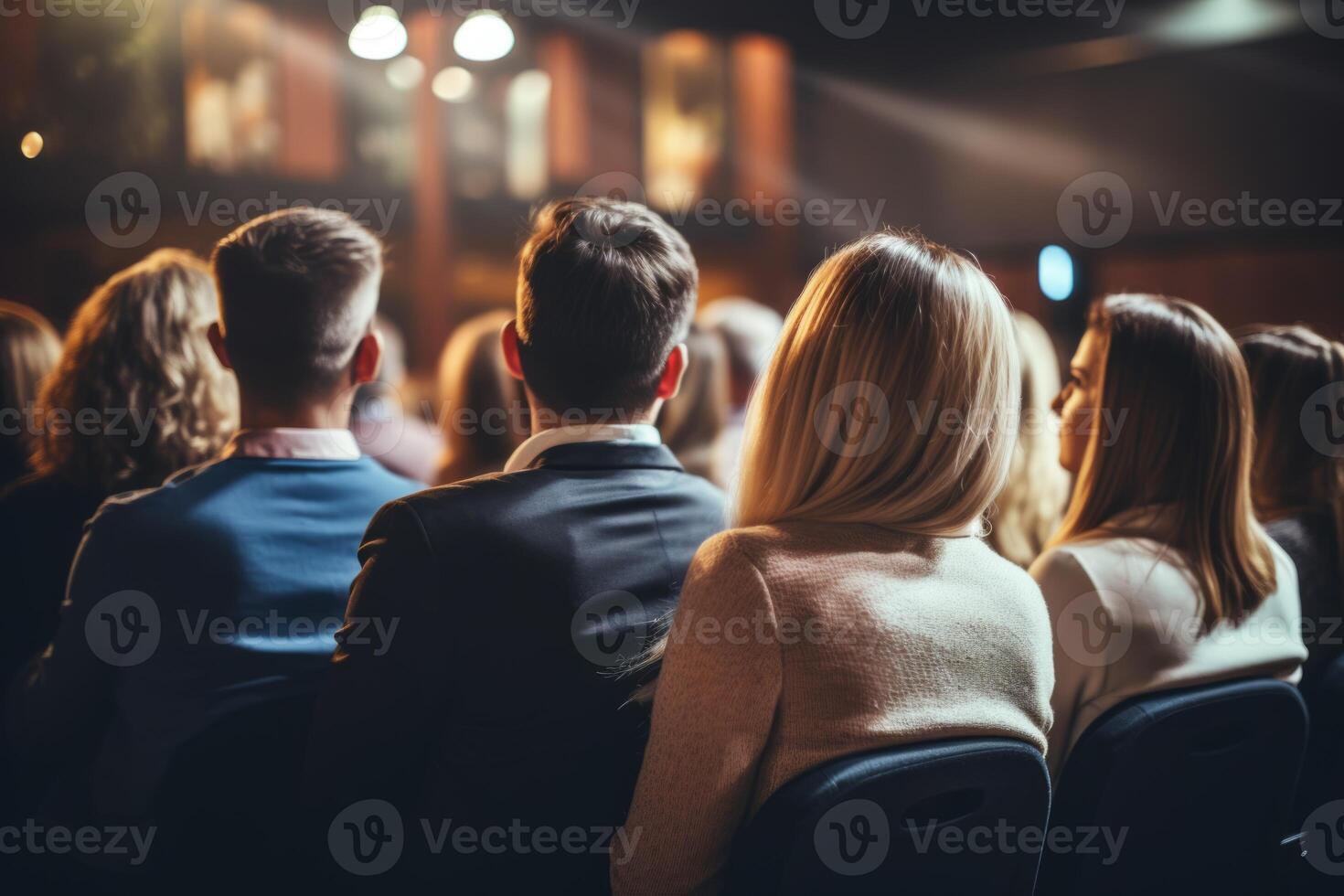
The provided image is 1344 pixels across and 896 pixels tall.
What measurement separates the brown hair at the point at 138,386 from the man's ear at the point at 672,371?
2.82 feet

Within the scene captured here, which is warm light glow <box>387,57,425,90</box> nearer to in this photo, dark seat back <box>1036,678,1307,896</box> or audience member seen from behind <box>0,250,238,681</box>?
audience member seen from behind <box>0,250,238,681</box>

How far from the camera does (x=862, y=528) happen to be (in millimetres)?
1042

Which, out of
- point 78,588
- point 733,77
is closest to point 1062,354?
point 78,588

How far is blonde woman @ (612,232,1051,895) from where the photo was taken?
3.12 ft

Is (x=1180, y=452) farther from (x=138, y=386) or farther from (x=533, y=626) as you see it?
(x=138, y=386)

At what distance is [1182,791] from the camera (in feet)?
3.94

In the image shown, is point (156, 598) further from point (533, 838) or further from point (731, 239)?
point (731, 239)

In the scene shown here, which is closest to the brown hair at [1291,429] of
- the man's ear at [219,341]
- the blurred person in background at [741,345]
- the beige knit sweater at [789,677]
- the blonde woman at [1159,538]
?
the blonde woman at [1159,538]

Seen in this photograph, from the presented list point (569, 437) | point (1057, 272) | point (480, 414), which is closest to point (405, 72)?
point (480, 414)

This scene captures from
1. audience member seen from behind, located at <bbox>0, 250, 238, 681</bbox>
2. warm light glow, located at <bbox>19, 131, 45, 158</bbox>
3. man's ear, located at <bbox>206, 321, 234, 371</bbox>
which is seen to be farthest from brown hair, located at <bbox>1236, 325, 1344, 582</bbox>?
warm light glow, located at <bbox>19, 131, 45, 158</bbox>

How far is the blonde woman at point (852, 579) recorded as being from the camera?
0.95m

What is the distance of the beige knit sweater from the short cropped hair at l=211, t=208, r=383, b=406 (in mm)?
735

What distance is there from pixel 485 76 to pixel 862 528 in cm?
470

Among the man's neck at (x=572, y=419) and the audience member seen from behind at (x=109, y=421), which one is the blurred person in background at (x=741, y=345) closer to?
the audience member seen from behind at (x=109, y=421)
